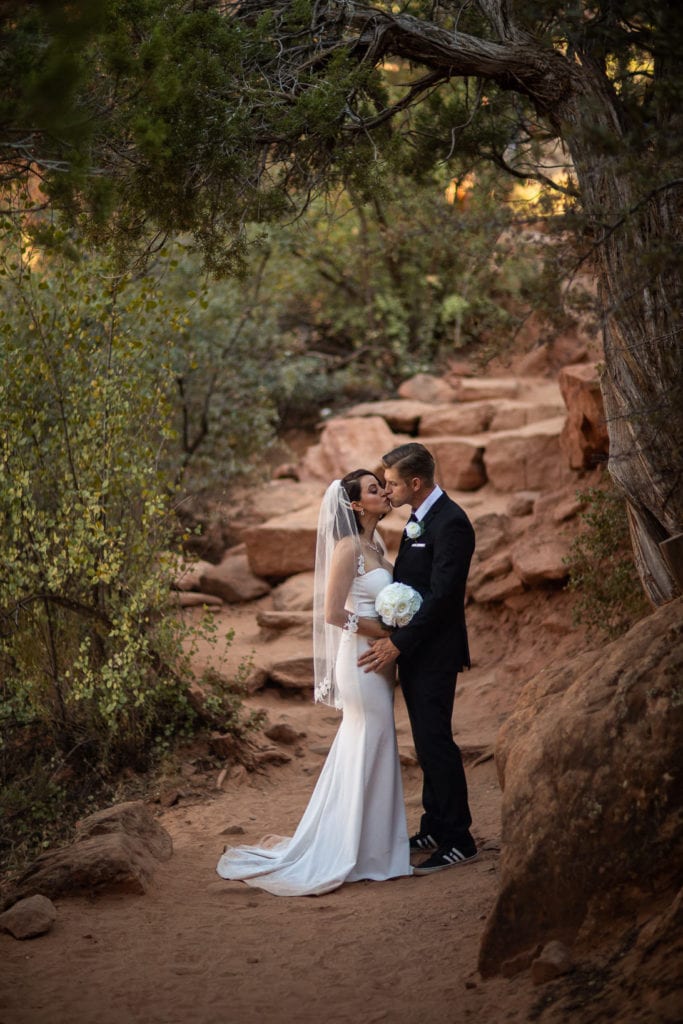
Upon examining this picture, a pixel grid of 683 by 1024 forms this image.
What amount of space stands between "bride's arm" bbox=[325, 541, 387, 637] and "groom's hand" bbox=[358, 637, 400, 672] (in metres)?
0.10

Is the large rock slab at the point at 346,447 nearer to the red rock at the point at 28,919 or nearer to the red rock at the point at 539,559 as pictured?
the red rock at the point at 539,559

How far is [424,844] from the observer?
20.6 feet

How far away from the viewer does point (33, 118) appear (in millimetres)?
3793

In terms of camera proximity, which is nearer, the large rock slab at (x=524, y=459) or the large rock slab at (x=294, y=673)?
the large rock slab at (x=294, y=673)

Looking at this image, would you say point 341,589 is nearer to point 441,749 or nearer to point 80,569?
point 441,749

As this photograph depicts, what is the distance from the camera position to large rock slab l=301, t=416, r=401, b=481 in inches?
578

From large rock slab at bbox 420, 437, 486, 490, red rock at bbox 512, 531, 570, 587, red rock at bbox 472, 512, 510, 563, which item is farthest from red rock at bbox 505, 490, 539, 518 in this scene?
large rock slab at bbox 420, 437, 486, 490

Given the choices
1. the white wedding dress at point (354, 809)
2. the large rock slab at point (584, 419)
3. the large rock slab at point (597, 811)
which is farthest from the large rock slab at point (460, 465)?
the large rock slab at point (597, 811)

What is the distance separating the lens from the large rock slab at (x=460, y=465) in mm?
13297

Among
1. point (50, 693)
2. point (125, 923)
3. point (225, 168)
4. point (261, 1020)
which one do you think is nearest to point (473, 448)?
point (50, 693)

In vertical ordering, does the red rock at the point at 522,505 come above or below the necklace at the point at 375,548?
above

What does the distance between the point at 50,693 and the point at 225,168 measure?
4.34 meters

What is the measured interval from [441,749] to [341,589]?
3.58 feet

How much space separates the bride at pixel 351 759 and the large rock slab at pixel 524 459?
6.27 m
